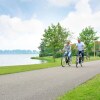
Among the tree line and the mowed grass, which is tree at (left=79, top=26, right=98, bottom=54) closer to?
the tree line

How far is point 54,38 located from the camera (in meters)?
69.5

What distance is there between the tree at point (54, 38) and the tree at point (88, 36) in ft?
15.3

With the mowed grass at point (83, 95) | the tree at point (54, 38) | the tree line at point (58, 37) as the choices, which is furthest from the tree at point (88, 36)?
the mowed grass at point (83, 95)

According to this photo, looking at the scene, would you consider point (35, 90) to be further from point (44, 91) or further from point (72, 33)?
point (72, 33)

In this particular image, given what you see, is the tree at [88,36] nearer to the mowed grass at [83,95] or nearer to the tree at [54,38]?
the tree at [54,38]

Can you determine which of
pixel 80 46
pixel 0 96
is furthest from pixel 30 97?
pixel 80 46

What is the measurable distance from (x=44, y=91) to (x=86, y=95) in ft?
4.59

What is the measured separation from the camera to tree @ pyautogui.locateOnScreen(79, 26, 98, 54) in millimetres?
78625

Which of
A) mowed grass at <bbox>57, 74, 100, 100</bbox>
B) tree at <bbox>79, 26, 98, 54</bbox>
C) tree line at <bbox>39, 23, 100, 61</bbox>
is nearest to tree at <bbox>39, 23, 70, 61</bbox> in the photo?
tree line at <bbox>39, 23, 100, 61</bbox>

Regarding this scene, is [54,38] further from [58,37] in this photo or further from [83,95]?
[83,95]

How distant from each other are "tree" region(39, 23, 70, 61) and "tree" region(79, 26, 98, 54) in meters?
4.67

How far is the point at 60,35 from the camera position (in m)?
75.1

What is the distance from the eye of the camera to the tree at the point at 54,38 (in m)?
67.4

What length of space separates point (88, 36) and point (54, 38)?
540 inches
